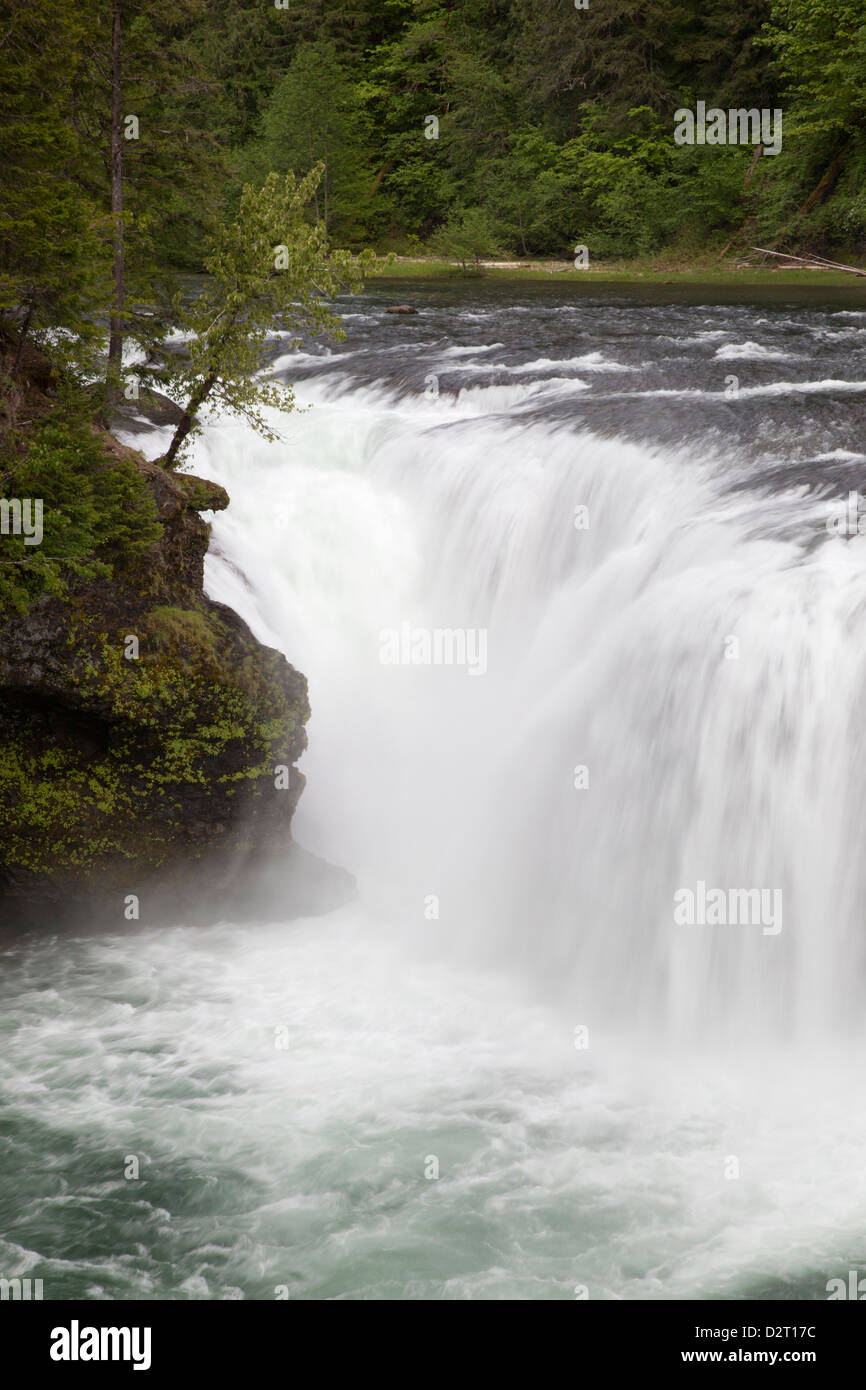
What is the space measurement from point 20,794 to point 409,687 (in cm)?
508

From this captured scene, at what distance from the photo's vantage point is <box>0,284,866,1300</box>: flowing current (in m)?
7.73

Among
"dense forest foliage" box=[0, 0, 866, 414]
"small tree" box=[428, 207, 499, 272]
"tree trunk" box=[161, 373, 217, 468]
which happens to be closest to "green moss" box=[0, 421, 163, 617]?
"tree trunk" box=[161, 373, 217, 468]

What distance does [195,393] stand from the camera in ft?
42.4

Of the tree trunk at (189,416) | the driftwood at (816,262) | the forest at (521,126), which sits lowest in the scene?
the tree trunk at (189,416)

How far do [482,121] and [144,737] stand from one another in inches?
1738

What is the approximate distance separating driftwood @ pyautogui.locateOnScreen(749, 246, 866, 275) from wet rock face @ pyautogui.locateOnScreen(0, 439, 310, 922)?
27.5 meters

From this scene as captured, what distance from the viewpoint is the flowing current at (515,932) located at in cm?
773

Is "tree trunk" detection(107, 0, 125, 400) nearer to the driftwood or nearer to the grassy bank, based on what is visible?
the grassy bank

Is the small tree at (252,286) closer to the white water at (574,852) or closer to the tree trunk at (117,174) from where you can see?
the tree trunk at (117,174)

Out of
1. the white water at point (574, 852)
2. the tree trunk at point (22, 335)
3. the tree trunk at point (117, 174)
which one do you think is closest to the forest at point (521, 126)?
the tree trunk at point (117, 174)

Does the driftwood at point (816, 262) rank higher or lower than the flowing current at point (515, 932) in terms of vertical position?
higher

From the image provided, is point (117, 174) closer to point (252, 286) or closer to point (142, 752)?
point (252, 286)

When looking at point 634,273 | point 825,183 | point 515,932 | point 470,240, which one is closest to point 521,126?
point 470,240

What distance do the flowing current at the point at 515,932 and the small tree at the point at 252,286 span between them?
201cm
